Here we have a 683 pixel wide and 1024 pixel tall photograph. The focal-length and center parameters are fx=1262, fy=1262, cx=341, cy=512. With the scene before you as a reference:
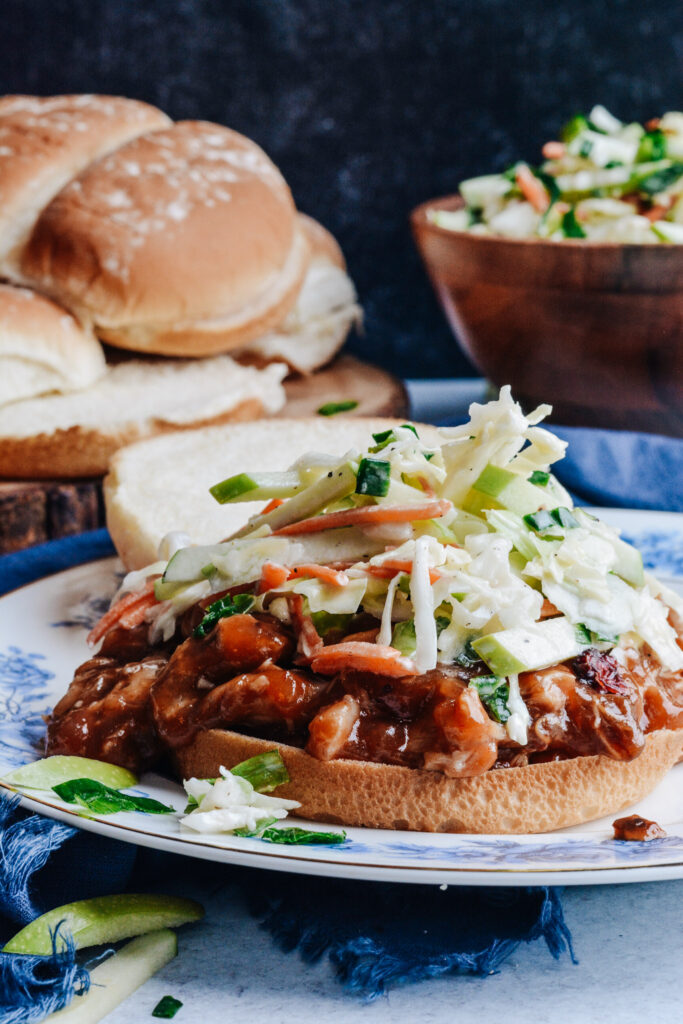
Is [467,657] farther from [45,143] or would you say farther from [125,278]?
[45,143]

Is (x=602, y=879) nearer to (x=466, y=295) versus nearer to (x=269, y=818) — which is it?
(x=269, y=818)

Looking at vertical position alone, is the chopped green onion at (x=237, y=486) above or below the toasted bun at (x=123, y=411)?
above

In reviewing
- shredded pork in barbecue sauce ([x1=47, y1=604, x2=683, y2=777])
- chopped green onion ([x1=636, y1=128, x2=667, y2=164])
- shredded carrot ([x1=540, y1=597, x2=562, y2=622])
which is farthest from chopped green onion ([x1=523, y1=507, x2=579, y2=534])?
chopped green onion ([x1=636, y1=128, x2=667, y2=164])

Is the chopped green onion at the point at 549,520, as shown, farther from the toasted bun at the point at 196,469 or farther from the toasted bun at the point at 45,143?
the toasted bun at the point at 45,143

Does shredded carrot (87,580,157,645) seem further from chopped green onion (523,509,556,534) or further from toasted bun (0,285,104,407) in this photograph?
toasted bun (0,285,104,407)

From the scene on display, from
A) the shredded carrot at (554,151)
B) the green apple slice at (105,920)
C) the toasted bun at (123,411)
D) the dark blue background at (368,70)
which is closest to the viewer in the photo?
the green apple slice at (105,920)

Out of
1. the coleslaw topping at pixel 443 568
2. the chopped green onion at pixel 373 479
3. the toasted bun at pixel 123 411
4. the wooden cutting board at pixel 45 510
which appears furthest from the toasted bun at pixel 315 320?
the chopped green onion at pixel 373 479
